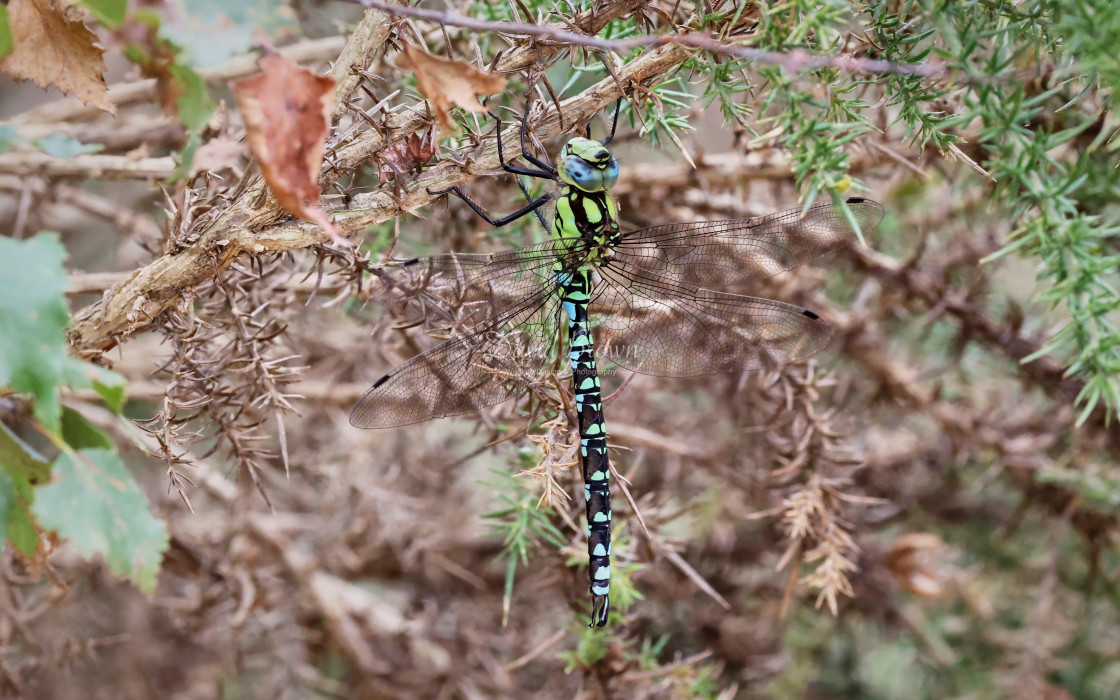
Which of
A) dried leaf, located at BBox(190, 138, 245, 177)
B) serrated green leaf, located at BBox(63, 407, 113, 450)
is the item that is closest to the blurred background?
dried leaf, located at BBox(190, 138, 245, 177)

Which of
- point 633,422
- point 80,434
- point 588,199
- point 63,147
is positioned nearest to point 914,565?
point 633,422

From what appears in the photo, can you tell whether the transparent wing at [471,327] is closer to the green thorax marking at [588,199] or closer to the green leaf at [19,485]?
the green thorax marking at [588,199]

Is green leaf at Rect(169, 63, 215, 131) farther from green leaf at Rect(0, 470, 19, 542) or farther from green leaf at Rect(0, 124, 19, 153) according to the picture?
green leaf at Rect(0, 470, 19, 542)

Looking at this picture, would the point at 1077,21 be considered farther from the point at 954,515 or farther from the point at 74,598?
the point at 74,598

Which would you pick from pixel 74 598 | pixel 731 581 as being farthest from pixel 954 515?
pixel 74 598

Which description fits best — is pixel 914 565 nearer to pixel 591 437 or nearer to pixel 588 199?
pixel 591 437
